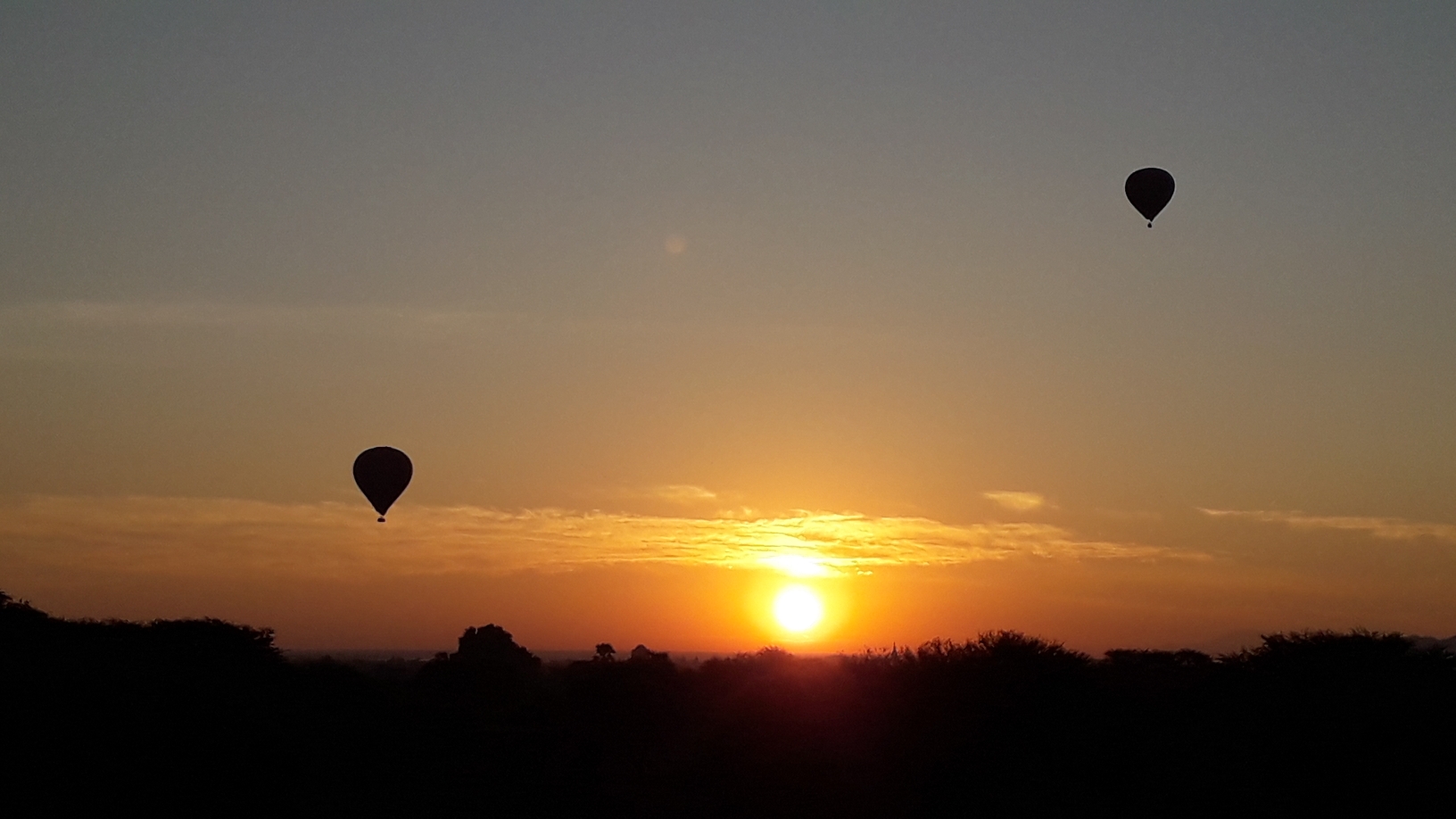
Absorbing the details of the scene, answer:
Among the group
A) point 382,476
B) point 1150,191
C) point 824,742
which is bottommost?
point 824,742

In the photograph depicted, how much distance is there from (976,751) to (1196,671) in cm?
1080

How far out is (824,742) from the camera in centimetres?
2761

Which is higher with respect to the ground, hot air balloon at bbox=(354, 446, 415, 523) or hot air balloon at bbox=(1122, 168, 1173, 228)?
hot air balloon at bbox=(1122, 168, 1173, 228)

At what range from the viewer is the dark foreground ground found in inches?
934

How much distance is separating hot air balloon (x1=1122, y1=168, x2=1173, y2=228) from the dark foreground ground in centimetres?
2020

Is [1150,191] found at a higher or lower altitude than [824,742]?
higher

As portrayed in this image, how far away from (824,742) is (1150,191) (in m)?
29.6

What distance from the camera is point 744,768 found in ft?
88.0

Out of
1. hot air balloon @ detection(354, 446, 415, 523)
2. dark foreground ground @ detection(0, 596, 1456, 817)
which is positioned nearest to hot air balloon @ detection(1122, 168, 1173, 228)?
dark foreground ground @ detection(0, 596, 1456, 817)

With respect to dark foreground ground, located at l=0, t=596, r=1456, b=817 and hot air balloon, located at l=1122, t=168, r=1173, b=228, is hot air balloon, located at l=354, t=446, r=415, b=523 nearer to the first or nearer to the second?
dark foreground ground, located at l=0, t=596, r=1456, b=817

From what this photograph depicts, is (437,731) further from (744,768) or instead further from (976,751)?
(976,751)

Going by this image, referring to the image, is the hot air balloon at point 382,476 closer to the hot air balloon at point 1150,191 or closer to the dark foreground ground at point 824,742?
the dark foreground ground at point 824,742

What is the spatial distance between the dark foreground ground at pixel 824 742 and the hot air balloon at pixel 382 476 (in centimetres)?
1499

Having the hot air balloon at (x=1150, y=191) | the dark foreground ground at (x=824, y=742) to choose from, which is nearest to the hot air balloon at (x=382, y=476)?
the dark foreground ground at (x=824, y=742)
